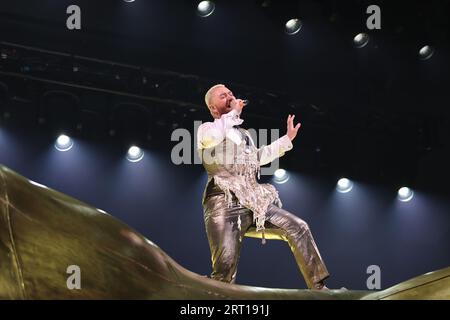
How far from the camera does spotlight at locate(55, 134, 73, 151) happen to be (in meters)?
5.87

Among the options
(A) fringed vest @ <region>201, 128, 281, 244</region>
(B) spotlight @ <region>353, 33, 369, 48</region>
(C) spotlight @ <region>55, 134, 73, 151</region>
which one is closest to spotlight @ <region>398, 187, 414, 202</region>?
(B) spotlight @ <region>353, 33, 369, 48</region>

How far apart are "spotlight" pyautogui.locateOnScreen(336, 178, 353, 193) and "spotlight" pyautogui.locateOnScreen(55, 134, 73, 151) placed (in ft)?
7.57

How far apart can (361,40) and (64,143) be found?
8.80 feet

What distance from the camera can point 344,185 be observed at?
6648 mm

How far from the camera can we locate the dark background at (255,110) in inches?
227

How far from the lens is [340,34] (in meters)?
6.64

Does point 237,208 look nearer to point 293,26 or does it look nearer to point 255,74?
point 255,74

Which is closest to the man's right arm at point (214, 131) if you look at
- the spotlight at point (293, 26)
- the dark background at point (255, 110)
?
the dark background at point (255, 110)

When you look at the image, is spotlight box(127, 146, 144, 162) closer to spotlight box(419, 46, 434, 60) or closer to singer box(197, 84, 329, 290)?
spotlight box(419, 46, 434, 60)

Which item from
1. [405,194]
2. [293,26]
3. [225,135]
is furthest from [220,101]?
[405,194]

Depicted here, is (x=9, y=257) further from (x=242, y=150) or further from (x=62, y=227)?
(x=242, y=150)
